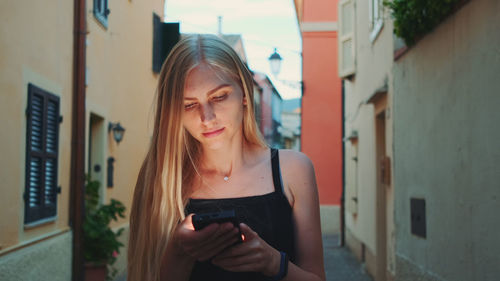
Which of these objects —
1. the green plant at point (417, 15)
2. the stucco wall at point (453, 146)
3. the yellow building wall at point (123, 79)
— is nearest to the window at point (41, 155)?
the yellow building wall at point (123, 79)

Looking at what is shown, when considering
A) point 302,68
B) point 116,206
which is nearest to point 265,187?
point 116,206

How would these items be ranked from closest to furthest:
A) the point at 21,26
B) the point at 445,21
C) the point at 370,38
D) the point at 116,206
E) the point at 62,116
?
the point at 445,21, the point at 21,26, the point at 62,116, the point at 116,206, the point at 370,38

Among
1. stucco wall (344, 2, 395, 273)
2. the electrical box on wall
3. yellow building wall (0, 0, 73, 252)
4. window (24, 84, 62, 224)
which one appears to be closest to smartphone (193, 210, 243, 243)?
yellow building wall (0, 0, 73, 252)

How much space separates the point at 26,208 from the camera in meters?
6.18

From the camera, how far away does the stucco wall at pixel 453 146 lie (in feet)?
12.9

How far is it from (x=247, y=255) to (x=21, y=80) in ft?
15.8

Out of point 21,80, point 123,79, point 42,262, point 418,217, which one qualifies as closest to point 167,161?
point 21,80

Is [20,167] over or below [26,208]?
over

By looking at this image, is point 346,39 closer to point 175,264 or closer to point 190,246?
point 175,264

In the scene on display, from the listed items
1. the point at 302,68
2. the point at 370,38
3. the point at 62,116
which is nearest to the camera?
the point at 62,116

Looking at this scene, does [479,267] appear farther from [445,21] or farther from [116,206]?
[116,206]

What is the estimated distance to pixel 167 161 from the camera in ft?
7.18

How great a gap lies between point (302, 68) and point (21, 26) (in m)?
13.7

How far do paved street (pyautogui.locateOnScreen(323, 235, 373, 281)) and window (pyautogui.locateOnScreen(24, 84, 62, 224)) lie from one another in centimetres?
437
